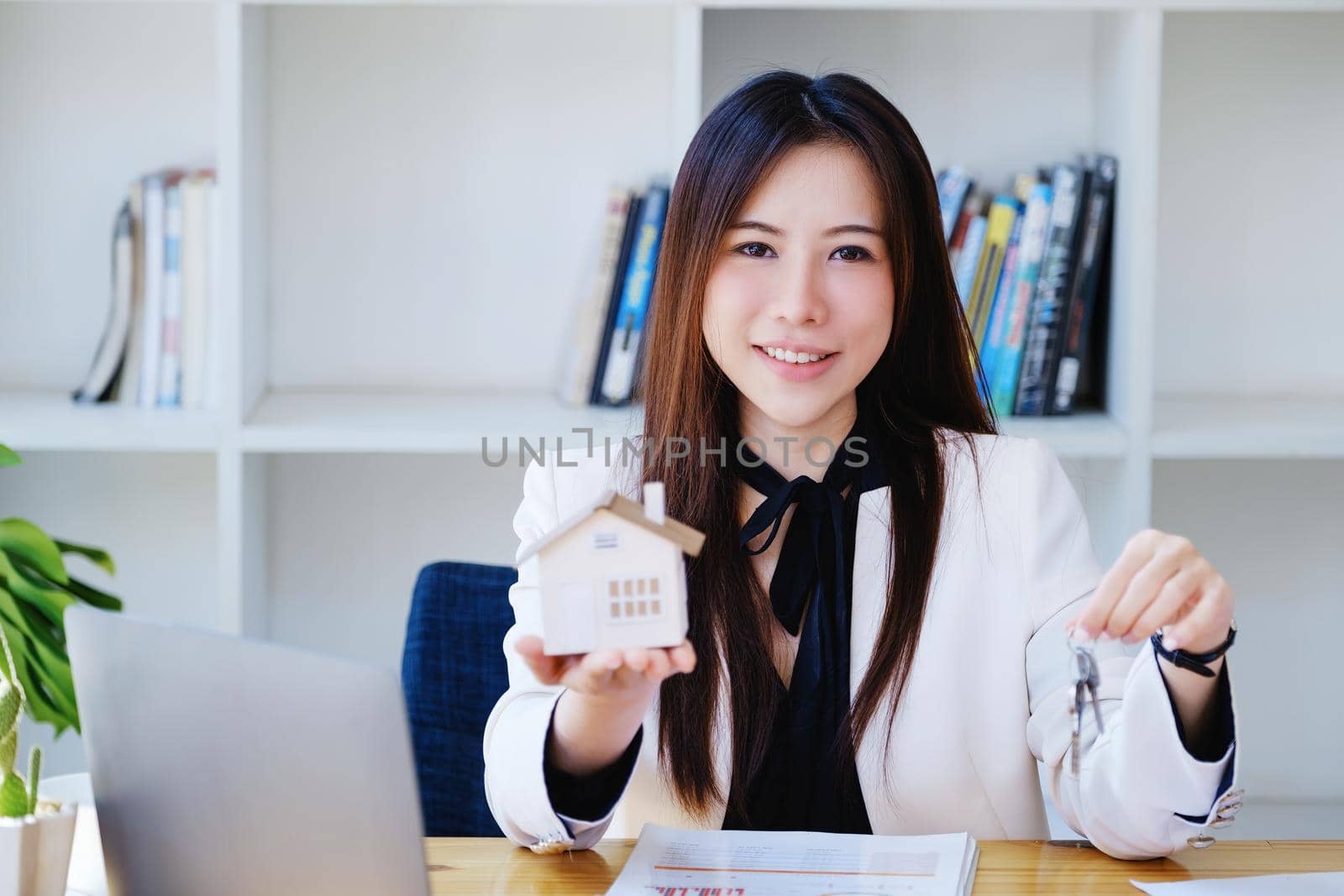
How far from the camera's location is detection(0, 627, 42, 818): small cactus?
972mm

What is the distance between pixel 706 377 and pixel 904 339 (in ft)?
0.69

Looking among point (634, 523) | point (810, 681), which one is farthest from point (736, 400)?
point (634, 523)

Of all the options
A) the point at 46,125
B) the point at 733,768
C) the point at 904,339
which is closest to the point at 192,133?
the point at 46,125

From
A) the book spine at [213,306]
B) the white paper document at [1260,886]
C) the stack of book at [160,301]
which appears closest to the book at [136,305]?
the stack of book at [160,301]

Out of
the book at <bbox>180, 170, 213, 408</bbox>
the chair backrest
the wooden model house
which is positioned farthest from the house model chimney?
the book at <bbox>180, 170, 213, 408</bbox>

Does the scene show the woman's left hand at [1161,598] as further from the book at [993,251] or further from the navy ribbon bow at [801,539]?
the book at [993,251]

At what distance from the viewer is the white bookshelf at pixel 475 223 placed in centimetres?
214

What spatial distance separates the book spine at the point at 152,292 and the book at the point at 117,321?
25 millimetres

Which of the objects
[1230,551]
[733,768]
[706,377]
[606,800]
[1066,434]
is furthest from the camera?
[1230,551]

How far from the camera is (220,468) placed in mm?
1919

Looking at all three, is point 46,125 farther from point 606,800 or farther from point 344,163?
point 606,800

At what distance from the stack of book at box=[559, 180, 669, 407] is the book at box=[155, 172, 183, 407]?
0.57m

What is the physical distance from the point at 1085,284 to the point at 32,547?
4.75ft

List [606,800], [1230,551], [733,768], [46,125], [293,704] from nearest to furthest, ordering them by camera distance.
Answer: [293,704] < [606,800] < [733,768] < [46,125] < [1230,551]
